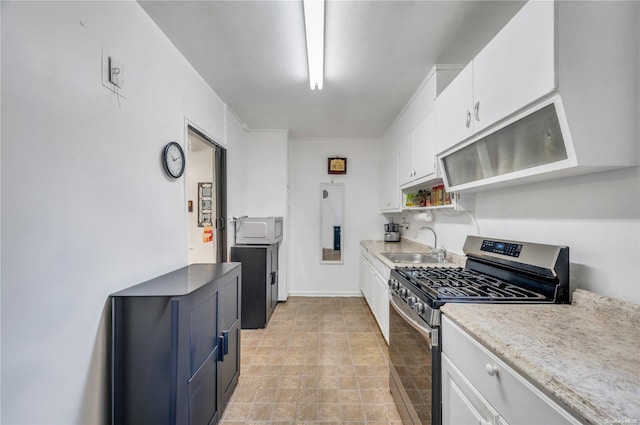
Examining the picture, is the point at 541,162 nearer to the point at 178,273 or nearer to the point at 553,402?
the point at 553,402

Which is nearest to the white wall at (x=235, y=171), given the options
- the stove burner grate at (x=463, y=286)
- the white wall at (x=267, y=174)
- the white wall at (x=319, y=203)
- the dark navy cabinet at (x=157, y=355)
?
the white wall at (x=267, y=174)

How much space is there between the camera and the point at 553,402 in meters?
0.67

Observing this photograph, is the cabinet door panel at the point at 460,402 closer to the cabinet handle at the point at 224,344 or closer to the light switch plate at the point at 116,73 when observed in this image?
the cabinet handle at the point at 224,344

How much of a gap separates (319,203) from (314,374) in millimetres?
2612

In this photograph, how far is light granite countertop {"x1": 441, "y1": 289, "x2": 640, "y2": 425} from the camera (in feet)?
1.94

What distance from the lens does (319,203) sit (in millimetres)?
4348

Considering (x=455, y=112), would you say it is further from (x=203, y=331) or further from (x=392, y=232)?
(x=392, y=232)

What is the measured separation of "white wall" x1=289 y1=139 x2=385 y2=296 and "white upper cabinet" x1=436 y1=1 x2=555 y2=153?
8.30 feet

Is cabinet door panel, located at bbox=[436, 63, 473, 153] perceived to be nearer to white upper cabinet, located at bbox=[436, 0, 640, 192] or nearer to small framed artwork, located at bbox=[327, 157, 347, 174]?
white upper cabinet, located at bbox=[436, 0, 640, 192]

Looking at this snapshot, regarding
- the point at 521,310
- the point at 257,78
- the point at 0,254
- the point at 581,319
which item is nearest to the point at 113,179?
the point at 0,254

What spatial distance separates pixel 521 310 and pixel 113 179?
80.0 inches

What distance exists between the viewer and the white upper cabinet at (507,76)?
104 centimetres

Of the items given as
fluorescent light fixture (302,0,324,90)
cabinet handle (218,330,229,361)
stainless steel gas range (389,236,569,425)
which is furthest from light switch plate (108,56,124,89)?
stainless steel gas range (389,236,569,425)

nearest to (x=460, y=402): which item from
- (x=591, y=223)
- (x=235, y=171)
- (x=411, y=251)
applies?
(x=591, y=223)
